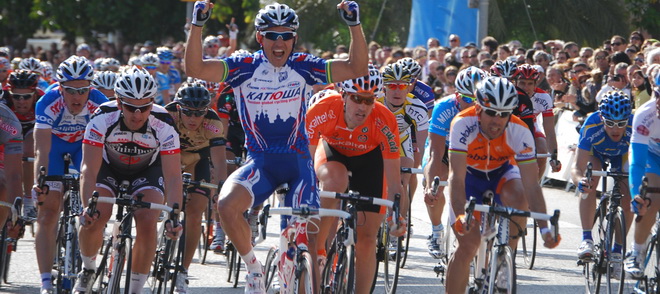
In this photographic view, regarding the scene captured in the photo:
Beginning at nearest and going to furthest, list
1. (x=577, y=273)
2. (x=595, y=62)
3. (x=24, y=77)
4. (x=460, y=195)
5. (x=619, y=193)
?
(x=460, y=195), (x=619, y=193), (x=24, y=77), (x=577, y=273), (x=595, y=62)

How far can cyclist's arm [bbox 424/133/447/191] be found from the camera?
8117mm

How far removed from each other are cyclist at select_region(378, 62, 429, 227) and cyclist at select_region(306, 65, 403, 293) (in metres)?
1.73

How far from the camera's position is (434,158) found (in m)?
8.35

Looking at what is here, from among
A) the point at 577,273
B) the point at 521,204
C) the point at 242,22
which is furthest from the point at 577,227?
the point at 242,22

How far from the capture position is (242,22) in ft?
123

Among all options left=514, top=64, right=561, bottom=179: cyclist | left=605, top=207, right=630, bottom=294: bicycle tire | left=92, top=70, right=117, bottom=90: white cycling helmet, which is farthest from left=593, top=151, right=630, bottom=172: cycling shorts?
left=92, top=70, right=117, bottom=90: white cycling helmet

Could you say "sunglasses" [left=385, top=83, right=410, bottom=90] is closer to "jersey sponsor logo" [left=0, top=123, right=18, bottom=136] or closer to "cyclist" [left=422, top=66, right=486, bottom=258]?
"cyclist" [left=422, top=66, right=486, bottom=258]

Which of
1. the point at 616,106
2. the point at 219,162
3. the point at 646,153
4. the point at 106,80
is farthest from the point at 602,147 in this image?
the point at 106,80

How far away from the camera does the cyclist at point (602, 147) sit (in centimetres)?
929

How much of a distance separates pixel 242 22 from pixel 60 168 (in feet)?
94.2

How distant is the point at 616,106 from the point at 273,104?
Answer: 318cm

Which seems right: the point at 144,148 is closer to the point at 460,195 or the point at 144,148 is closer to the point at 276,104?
the point at 276,104

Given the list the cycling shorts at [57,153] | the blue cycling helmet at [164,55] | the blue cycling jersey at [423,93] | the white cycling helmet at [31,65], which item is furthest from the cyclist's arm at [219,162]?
the blue cycling helmet at [164,55]

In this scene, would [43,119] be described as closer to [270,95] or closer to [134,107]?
[134,107]
